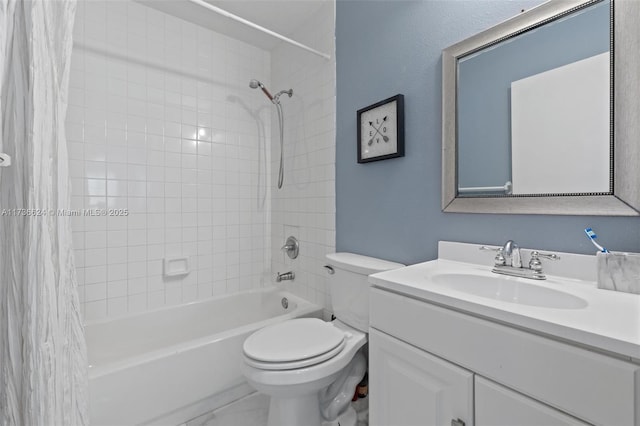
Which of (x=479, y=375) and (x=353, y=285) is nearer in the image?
(x=479, y=375)

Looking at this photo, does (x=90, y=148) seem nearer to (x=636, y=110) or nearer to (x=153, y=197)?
(x=153, y=197)

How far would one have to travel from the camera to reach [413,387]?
0.87m

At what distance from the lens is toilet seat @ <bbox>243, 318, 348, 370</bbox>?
3.75ft

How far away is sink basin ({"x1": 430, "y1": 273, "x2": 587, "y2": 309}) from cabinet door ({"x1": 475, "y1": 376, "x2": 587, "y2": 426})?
12.0 inches

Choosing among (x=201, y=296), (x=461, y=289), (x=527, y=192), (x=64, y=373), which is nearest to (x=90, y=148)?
(x=201, y=296)

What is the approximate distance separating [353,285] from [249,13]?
1.89 m

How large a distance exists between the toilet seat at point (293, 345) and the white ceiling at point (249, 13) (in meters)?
1.93

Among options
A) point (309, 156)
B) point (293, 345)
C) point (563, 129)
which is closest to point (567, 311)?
point (563, 129)

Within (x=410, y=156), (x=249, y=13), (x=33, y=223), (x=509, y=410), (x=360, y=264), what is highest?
(x=249, y=13)

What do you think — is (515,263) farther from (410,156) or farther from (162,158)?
(162,158)

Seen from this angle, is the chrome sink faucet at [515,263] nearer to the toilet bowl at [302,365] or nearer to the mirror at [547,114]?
the mirror at [547,114]

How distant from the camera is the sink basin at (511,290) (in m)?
0.83

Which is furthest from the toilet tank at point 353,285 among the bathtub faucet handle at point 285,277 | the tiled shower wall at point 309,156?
the bathtub faucet handle at point 285,277

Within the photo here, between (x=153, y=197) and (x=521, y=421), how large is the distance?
207 cm
